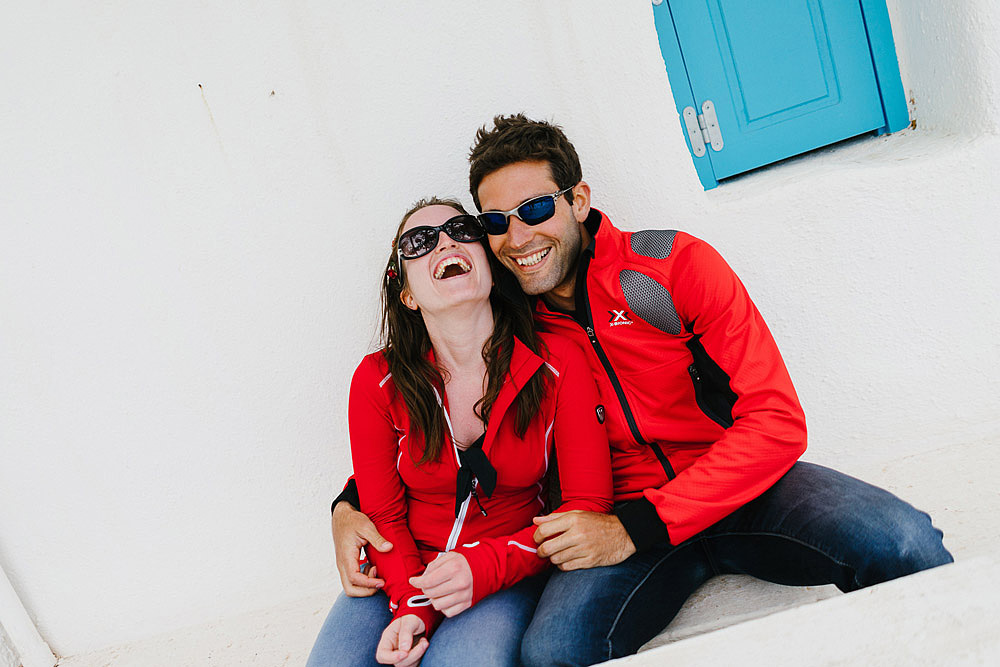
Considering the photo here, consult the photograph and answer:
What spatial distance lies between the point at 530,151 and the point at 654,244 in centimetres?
50

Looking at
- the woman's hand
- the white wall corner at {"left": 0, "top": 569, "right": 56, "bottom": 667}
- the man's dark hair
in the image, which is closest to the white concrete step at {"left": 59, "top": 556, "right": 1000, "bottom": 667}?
the woman's hand

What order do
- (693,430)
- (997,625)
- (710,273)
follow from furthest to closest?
(693,430) < (710,273) < (997,625)

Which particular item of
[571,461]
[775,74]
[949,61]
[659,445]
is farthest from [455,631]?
[949,61]

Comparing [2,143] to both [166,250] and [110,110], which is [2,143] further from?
[166,250]

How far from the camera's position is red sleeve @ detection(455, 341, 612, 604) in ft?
7.03

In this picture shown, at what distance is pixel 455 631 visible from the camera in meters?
2.01

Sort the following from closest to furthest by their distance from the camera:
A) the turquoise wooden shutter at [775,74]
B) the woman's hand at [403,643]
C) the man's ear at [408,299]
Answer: the woman's hand at [403,643] < the man's ear at [408,299] < the turquoise wooden shutter at [775,74]

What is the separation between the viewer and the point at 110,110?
→ 2.69 metres

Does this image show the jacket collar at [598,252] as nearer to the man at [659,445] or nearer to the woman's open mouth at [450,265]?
the man at [659,445]

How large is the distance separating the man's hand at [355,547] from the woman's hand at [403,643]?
205mm

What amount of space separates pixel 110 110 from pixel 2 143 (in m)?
0.44

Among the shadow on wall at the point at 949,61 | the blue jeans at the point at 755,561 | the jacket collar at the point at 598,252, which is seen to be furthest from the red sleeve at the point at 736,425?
the shadow on wall at the point at 949,61

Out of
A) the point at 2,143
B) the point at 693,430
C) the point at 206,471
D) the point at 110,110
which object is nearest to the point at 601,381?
the point at 693,430

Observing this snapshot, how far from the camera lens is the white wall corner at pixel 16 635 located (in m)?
→ 2.96
